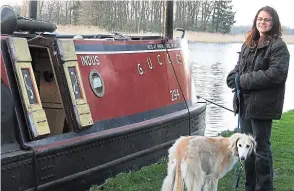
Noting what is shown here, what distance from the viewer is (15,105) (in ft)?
16.8

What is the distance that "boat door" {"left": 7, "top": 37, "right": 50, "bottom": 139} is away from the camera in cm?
514

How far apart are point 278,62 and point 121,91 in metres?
2.42

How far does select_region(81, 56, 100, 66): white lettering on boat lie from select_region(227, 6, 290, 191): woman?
5.86 feet

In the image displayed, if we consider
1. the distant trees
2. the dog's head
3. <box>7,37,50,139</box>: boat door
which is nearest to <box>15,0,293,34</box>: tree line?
the distant trees

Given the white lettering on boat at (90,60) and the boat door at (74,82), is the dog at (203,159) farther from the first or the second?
the white lettering on boat at (90,60)

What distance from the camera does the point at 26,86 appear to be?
17.1 feet

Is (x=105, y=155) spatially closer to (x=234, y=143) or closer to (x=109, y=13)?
(x=234, y=143)

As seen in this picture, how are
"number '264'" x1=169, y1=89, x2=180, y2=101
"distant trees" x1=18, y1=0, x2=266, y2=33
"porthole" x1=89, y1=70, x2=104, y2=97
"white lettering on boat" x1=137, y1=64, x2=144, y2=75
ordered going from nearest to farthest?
"porthole" x1=89, y1=70, x2=104, y2=97, "white lettering on boat" x1=137, y1=64, x2=144, y2=75, "number '264'" x1=169, y1=89, x2=180, y2=101, "distant trees" x1=18, y1=0, x2=266, y2=33

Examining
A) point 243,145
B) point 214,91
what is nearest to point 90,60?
point 243,145

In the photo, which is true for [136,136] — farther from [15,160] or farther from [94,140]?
[15,160]

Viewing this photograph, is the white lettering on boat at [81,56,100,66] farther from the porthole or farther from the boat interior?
the boat interior

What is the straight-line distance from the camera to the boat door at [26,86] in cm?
514

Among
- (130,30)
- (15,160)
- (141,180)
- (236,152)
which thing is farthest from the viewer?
(130,30)

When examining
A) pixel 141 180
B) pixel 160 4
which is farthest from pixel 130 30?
pixel 141 180
